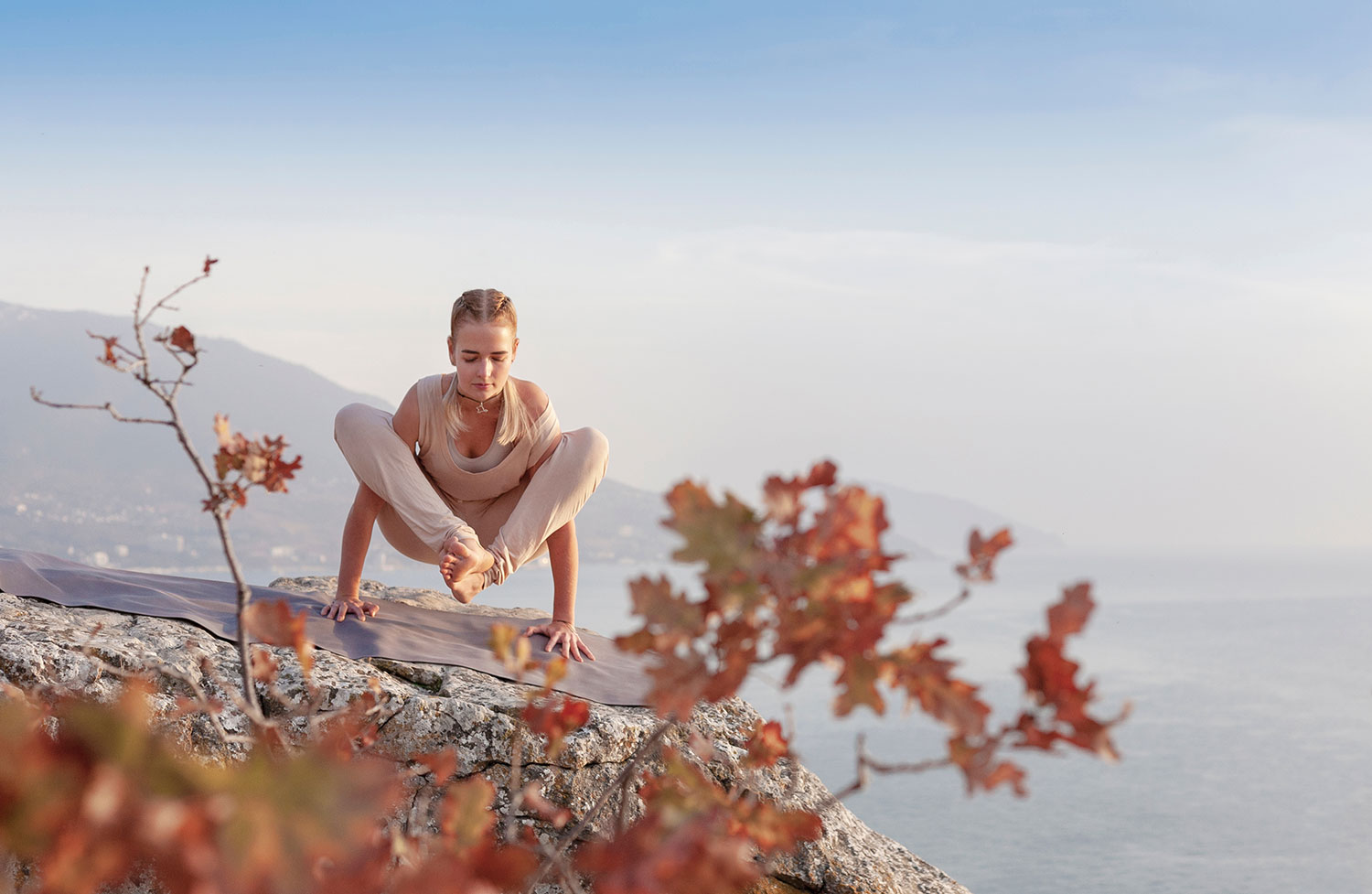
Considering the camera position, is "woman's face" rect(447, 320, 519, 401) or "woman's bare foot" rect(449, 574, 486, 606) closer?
"woman's bare foot" rect(449, 574, 486, 606)

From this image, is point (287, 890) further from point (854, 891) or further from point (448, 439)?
point (448, 439)

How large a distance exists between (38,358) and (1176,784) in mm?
90204

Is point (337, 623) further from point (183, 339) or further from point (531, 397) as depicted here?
point (183, 339)

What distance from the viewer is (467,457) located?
12.3 feet

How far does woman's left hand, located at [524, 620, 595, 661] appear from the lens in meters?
3.23

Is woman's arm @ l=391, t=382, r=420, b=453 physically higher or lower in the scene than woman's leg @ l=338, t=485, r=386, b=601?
higher

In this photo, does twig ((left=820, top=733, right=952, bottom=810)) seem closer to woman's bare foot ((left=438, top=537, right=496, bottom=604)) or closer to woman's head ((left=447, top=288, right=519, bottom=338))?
woman's bare foot ((left=438, top=537, right=496, bottom=604))

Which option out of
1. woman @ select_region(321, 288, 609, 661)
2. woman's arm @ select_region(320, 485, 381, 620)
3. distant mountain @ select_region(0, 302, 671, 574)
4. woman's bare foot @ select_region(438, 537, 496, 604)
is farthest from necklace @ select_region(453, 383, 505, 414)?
distant mountain @ select_region(0, 302, 671, 574)

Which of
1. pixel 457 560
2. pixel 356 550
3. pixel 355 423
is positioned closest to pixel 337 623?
pixel 356 550

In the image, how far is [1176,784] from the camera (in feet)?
63.6

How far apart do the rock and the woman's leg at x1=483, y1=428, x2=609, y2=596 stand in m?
0.56

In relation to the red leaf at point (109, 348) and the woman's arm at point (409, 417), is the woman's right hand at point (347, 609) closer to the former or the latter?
the woman's arm at point (409, 417)

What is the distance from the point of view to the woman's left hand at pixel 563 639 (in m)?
3.23

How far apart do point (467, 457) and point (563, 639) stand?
34.9 inches
